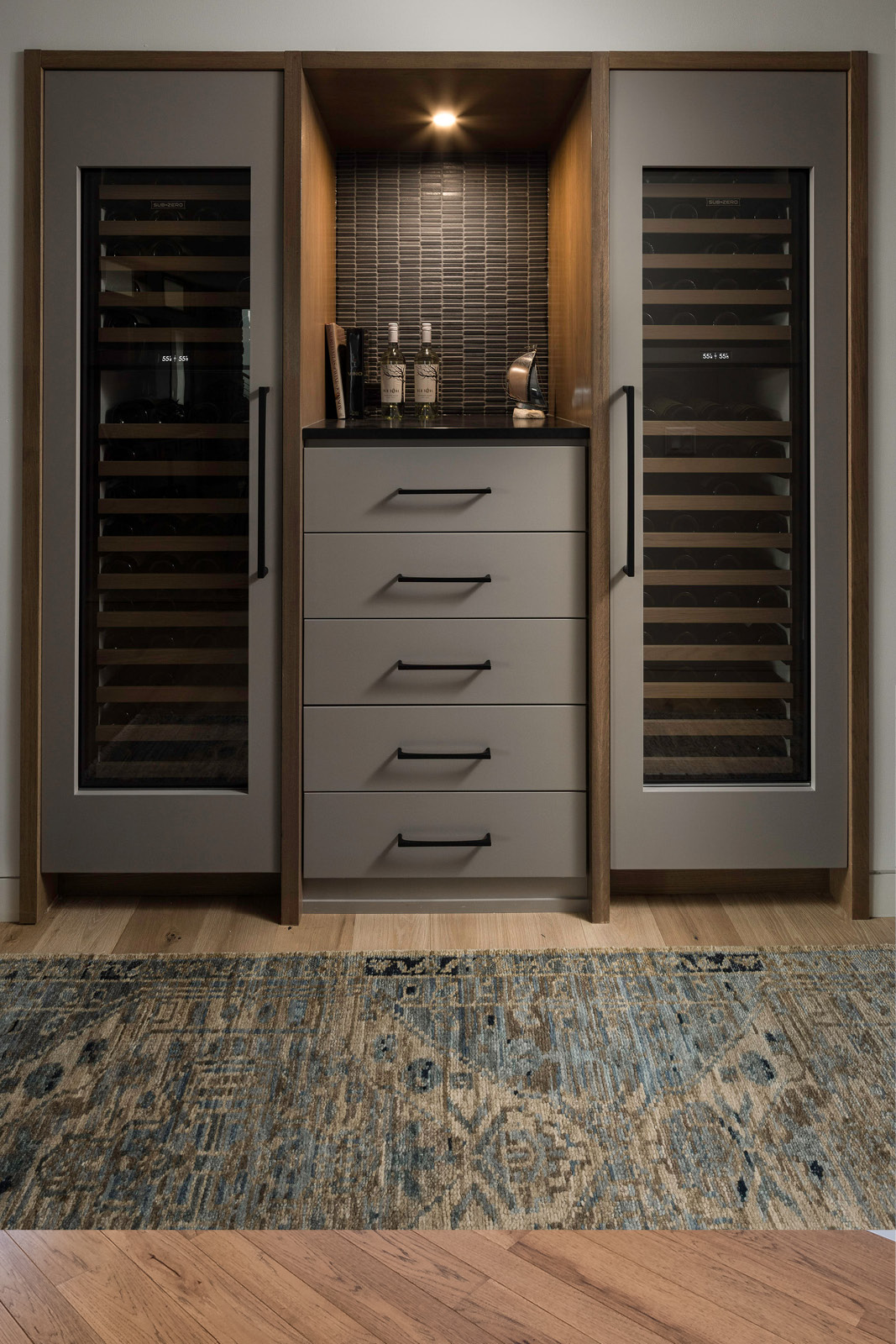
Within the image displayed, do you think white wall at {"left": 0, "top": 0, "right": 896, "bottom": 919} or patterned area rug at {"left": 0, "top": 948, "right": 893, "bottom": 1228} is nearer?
patterned area rug at {"left": 0, "top": 948, "right": 893, "bottom": 1228}

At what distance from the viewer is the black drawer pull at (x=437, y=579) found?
2.37m

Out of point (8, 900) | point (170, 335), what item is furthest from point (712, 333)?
point (8, 900)

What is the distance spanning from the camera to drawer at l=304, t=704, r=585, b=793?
240 cm

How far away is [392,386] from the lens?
2795 millimetres

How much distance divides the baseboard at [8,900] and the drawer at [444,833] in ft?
2.28

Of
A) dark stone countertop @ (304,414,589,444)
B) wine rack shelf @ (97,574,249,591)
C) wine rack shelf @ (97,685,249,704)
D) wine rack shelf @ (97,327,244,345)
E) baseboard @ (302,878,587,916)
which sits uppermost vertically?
wine rack shelf @ (97,327,244,345)

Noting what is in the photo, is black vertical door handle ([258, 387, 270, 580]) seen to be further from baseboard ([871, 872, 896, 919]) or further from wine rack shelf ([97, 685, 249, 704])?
baseboard ([871, 872, 896, 919])

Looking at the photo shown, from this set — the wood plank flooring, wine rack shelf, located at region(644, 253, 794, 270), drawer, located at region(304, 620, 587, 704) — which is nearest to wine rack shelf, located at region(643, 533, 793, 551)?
drawer, located at region(304, 620, 587, 704)

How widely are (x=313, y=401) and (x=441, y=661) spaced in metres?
0.71

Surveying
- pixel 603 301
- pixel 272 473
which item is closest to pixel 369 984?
pixel 272 473

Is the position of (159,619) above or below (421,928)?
above

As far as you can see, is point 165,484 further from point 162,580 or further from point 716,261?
point 716,261

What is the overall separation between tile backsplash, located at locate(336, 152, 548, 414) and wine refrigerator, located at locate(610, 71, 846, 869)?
0.64 m

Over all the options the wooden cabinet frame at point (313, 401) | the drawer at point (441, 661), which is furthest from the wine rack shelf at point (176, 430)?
the drawer at point (441, 661)
